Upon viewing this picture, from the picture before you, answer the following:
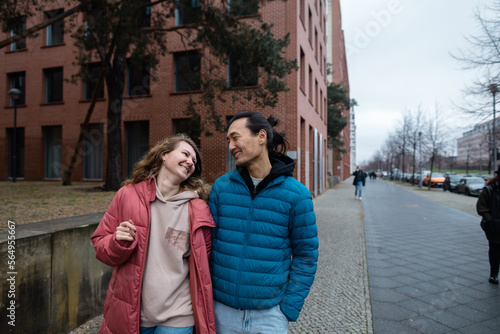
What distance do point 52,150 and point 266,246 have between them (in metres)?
21.6

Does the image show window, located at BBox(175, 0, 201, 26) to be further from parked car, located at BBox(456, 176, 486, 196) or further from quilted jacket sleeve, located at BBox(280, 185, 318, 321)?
parked car, located at BBox(456, 176, 486, 196)

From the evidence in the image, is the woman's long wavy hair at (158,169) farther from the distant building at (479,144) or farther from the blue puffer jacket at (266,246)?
the distant building at (479,144)

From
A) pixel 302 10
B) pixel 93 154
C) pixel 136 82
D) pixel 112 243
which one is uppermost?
pixel 302 10

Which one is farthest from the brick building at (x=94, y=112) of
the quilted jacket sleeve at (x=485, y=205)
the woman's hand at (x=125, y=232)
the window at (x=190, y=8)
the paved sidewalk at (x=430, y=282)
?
the woman's hand at (x=125, y=232)

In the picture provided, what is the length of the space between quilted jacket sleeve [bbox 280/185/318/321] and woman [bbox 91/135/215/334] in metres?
0.43

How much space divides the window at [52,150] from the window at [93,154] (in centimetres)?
194

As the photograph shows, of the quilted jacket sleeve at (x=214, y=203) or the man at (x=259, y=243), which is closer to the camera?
the man at (x=259, y=243)

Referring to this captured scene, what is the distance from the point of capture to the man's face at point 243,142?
1.75m

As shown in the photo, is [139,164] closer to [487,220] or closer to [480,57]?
[487,220]

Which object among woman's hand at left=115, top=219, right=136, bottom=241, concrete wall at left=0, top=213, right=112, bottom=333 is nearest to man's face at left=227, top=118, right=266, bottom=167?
woman's hand at left=115, top=219, right=136, bottom=241

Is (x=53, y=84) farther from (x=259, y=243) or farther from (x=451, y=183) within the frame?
(x=451, y=183)

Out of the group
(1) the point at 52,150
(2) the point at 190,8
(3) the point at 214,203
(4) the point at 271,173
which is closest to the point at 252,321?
(3) the point at 214,203

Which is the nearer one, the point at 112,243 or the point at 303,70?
the point at 112,243

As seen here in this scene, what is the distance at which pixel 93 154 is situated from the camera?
60.9 ft
